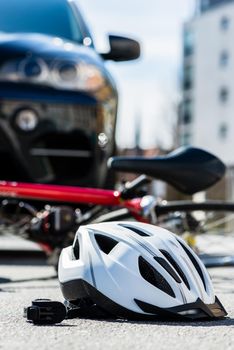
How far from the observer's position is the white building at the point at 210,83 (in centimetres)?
7050

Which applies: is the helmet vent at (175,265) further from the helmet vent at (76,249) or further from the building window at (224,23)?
A: the building window at (224,23)

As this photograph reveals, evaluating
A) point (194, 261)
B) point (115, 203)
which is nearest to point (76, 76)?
point (115, 203)

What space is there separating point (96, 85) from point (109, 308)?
3.26 m

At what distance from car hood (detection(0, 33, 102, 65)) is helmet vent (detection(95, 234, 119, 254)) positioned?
2935 mm

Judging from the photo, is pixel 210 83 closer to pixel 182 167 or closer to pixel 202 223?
pixel 202 223

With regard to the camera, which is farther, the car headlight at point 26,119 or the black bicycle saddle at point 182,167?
the car headlight at point 26,119

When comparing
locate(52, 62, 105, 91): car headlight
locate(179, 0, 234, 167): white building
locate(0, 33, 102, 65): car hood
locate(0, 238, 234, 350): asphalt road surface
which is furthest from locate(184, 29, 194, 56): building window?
locate(0, 238, 234, 350): asphalt road surface

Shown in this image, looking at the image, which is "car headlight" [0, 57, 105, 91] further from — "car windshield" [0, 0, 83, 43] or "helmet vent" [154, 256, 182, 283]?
"helmet vent" [154, 256, 182, 283]

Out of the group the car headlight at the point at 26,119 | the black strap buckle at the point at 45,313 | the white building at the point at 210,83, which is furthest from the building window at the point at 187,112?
the black strap buckle at the point at 45,313

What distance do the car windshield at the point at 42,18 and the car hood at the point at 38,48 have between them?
31 centimetres

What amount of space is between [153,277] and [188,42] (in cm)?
7237

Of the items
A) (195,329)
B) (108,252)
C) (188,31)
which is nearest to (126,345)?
(195,329)

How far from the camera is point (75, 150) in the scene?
23.1ft

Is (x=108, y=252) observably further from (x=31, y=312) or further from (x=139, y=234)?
(x=31, y=312)
